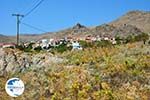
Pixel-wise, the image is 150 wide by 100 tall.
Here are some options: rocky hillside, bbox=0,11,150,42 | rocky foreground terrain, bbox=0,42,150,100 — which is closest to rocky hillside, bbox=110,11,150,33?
rocky hillside, bbox=0,11,150,42

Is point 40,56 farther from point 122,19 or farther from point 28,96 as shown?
point 122,19

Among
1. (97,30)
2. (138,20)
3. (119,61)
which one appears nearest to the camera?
(119,61)

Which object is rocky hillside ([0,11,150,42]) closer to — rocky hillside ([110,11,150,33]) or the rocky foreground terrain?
rocky hillside ([110,11,150,33])

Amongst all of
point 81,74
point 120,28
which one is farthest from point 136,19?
point 81,74

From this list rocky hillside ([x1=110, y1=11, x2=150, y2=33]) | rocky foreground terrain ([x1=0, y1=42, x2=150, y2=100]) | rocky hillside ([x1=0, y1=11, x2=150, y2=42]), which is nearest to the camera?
rocky foreground terrain ([x1=0, y1=42, x2=150, y2=100])

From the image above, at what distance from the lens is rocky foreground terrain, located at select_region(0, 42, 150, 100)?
44.4ft

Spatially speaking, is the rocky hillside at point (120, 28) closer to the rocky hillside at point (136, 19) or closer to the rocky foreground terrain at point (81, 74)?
the rocky hillside at point (136, 19)

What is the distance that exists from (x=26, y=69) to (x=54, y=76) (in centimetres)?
238

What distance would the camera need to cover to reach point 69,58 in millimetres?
18859

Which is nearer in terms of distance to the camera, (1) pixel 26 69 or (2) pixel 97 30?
(1) pixel 26 69

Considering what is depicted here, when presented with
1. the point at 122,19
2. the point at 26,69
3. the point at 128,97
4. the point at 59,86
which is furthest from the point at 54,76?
the point at 122,19

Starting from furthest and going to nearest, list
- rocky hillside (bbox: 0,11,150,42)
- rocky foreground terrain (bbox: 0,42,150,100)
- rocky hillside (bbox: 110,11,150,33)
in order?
rocky hillside (bbox: 110,11,150,33), rocky hillside (bbox: 0,11,150,42), rocky foreground terrain (bbox: 0,42,150,100)

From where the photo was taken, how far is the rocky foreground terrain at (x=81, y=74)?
13523 millimetres

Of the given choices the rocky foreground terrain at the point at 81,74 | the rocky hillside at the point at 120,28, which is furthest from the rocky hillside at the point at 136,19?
the rocky foreground terrain at the point at 81,74
